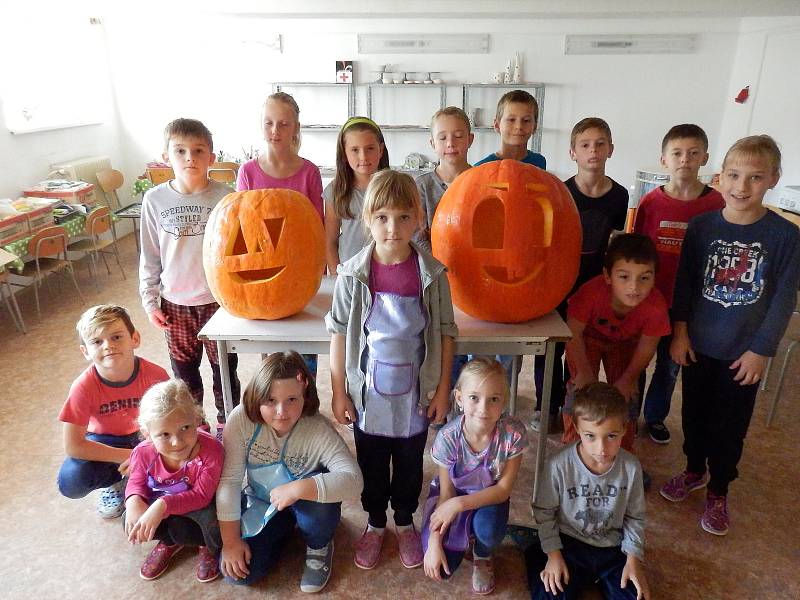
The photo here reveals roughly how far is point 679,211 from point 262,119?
196cm

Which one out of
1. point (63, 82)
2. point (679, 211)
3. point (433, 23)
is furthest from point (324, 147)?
point (679, 211)

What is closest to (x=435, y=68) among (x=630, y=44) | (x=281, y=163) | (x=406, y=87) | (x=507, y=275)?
(x=406, y=87)

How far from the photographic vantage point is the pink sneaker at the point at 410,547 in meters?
2.08

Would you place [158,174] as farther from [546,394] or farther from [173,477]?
[546,394]

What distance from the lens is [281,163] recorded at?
2701mm

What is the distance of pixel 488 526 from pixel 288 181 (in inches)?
69.3

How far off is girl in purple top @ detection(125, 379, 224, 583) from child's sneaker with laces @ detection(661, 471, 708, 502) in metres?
1.91

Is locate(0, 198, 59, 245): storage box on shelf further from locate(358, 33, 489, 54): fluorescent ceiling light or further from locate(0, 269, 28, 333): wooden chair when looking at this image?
locate(358, 33, 489, 54): fluorescent ceiling light

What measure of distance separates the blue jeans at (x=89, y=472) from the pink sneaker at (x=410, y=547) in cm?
117

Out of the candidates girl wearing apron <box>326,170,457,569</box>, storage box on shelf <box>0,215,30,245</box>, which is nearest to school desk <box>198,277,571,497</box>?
girl wearing apron <box>326,170,457,569</box>

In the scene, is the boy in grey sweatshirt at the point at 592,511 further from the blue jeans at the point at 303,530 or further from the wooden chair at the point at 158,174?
the wooden chair at the point at 158,174

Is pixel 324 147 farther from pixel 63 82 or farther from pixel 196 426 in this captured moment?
pixel 196 426

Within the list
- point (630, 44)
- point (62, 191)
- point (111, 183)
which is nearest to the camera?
point (62, 191)

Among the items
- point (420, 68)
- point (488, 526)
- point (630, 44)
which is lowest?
point (488, 526)
